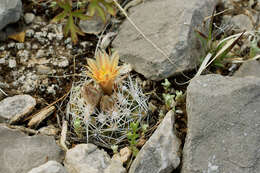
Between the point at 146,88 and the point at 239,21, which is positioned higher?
the point at 239,21

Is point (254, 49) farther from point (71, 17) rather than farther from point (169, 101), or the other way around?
point (71, 17)

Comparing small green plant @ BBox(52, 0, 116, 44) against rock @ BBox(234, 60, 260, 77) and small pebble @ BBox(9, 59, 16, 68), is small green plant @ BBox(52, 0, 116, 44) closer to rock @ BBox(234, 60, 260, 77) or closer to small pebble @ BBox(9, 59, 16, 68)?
small pebble @ BBox(9, 59, 16, 68)

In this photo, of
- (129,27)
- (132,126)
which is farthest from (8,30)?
(132,126)

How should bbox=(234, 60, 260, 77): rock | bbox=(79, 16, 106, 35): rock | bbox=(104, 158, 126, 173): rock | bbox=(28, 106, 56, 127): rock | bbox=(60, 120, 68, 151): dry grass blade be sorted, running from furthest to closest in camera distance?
bbox=(79, 16, 106, 35): rock < bbox=(234, 60, 260, 77): rock < bbox=(28, 106, 56, 127): rock < bbox=(60, 120, 68, 151): dry grass blade < bbox=(104, 158, 126, 173): rock

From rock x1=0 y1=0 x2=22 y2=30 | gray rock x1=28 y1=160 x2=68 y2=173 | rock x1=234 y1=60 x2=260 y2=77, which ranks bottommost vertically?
gray rock x1=28 y1=160 x2=68 y2=173

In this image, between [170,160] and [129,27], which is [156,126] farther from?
[129,27]

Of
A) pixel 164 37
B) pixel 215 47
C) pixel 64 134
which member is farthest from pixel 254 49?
pixel 64 134

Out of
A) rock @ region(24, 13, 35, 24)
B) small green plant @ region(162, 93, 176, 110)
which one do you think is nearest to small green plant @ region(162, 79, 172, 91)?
small green plant @ region(162, 93, 176, 110)
